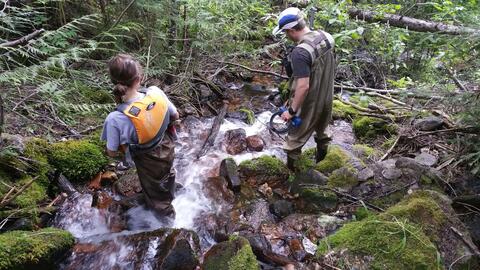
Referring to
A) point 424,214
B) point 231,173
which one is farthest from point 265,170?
point 424,214

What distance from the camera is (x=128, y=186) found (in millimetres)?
5176

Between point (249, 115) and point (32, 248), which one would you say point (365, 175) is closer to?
point (249, 115)

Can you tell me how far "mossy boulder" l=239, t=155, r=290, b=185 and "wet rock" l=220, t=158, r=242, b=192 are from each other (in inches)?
6.7

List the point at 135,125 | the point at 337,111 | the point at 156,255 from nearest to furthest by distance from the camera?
the point at 135,125 < the point at 156,255 < the point at 337,111

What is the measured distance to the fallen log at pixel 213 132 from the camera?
21.7ft

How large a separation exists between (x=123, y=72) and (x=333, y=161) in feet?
11.9

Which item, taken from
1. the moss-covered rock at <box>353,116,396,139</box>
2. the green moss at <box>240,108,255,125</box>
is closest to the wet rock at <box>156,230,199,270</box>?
the green moss at <box>240,108,255,125</box>

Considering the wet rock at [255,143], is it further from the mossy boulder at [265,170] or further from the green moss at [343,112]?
the green moss at [343,112]

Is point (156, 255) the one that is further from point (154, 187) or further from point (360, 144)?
point (360, 144)

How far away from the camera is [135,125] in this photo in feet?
11.8

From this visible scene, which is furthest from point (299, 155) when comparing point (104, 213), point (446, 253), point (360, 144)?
point (104, 213)

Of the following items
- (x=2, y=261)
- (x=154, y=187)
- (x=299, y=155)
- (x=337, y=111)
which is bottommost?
(x=337, y=111)

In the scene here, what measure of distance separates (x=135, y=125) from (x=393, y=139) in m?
4.87

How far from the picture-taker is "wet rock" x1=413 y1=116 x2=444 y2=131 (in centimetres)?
586
